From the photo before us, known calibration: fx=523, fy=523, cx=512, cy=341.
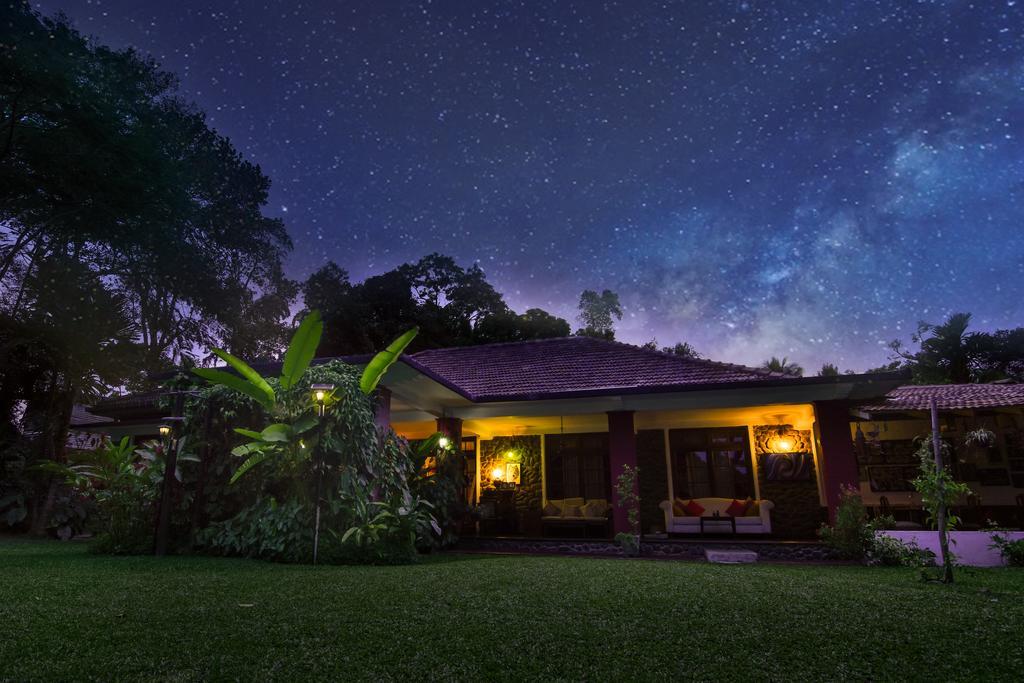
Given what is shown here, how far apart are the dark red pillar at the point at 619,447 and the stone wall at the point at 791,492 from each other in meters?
4.18

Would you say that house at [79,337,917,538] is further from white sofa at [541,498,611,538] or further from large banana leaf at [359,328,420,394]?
large banana leaf at [359,328,420,394]

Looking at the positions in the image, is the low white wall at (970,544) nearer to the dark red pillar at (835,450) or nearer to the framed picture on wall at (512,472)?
the dark red pillar at (835,450)

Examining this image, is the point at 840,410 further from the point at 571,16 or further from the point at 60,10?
the point at 60,10

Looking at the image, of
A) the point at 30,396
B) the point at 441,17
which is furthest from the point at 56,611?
the point at 30,396

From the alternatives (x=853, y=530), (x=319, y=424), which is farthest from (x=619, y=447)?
(x=319, y=424)

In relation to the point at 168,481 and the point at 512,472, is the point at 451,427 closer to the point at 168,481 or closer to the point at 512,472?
the point at 512,472

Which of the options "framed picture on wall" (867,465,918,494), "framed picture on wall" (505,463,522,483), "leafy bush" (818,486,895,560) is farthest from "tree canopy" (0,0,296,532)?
"framed picture on wall" (867,465,918,494)

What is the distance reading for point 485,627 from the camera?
3404mm

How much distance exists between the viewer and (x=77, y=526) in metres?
12.0

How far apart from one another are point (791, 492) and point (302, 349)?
36.8 feet

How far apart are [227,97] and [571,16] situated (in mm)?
7180

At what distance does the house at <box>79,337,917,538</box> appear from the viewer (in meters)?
9.74

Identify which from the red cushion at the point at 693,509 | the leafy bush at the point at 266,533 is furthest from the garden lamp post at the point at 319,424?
the red cushion at the point at 693,509

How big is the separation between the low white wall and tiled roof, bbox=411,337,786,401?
318 centimetres
